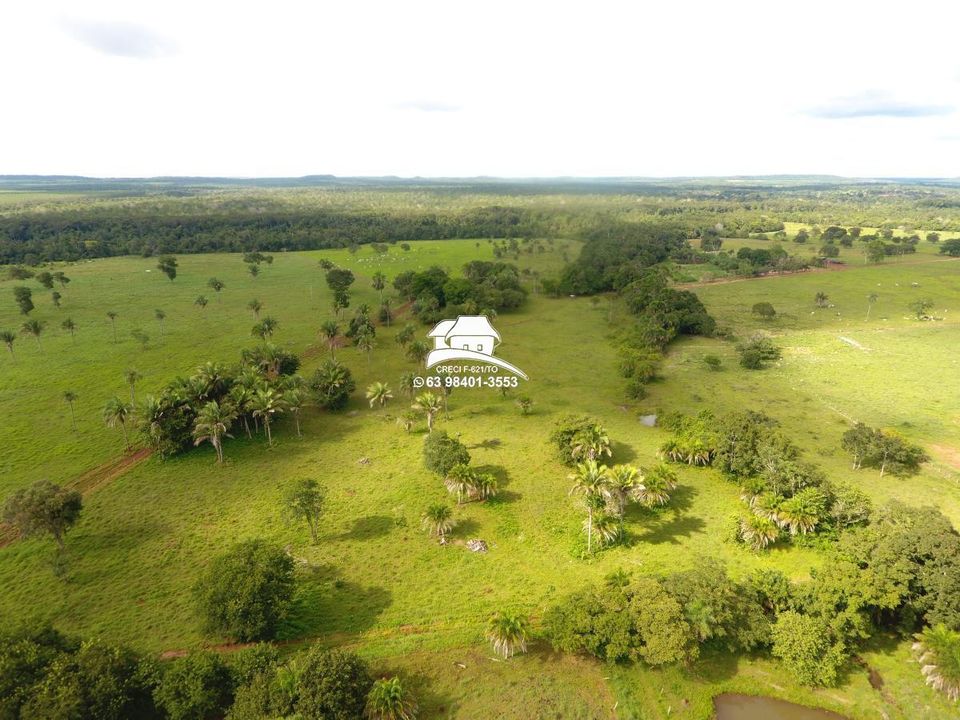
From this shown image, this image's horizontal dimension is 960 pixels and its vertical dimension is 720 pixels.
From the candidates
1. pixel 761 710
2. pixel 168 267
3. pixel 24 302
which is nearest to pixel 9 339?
pixel 24 302

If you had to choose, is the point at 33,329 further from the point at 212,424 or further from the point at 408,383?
the point at 408,383

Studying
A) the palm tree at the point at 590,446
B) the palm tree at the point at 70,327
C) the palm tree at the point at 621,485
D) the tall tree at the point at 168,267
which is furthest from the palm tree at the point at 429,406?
the tall tree at the point at 168,267

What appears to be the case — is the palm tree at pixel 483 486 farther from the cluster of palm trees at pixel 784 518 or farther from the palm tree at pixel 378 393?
the palm tree at pixel 378 393

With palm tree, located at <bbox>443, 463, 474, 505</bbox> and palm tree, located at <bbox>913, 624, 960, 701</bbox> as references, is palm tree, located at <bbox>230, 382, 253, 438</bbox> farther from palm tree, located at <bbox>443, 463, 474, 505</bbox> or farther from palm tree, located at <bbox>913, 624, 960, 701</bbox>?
palm tree, located at <bbox>913, 624, 960, 701</bbox>

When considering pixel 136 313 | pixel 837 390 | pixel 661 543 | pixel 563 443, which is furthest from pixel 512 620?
pixel 136 313

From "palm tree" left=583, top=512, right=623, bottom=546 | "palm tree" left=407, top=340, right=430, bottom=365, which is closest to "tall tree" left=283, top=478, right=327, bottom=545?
"palm tree" left=583, top=512, right=623, bottom=546

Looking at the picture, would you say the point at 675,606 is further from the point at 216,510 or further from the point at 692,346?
the point at 692,346

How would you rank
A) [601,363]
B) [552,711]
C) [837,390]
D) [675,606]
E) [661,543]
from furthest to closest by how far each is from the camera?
1. [601,363]
2. [837,390]
3. [661,543]
4. [675,606]
5. [552,711]
